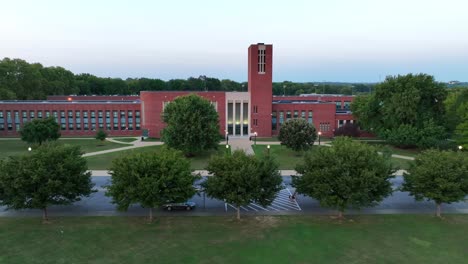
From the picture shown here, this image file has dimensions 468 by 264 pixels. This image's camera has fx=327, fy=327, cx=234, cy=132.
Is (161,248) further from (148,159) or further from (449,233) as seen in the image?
(449,233)

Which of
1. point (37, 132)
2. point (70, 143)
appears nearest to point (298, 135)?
point (37, 132)

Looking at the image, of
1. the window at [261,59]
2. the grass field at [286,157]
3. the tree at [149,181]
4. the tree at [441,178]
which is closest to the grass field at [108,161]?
the grass field at [286,157]

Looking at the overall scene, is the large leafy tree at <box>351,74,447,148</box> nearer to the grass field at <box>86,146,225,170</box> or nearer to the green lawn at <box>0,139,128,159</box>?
the grass field at <box>86,146,225,170</box>

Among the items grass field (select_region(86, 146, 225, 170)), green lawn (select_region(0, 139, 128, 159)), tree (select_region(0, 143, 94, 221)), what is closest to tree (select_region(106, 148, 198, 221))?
tree (select_region(0, 143, 94, 221))

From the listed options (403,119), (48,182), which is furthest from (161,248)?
(403,119)

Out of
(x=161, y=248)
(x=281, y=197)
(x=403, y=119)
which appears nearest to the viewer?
(x=161, y=248)

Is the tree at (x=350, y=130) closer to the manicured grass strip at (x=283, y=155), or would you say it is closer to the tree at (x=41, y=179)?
the manicured grass strip at (x=283, y=155)

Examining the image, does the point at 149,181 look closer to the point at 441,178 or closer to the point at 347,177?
the point at 347,177

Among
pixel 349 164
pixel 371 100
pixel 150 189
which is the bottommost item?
pixel 150 189

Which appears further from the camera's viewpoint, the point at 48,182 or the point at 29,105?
the point at 29,105
